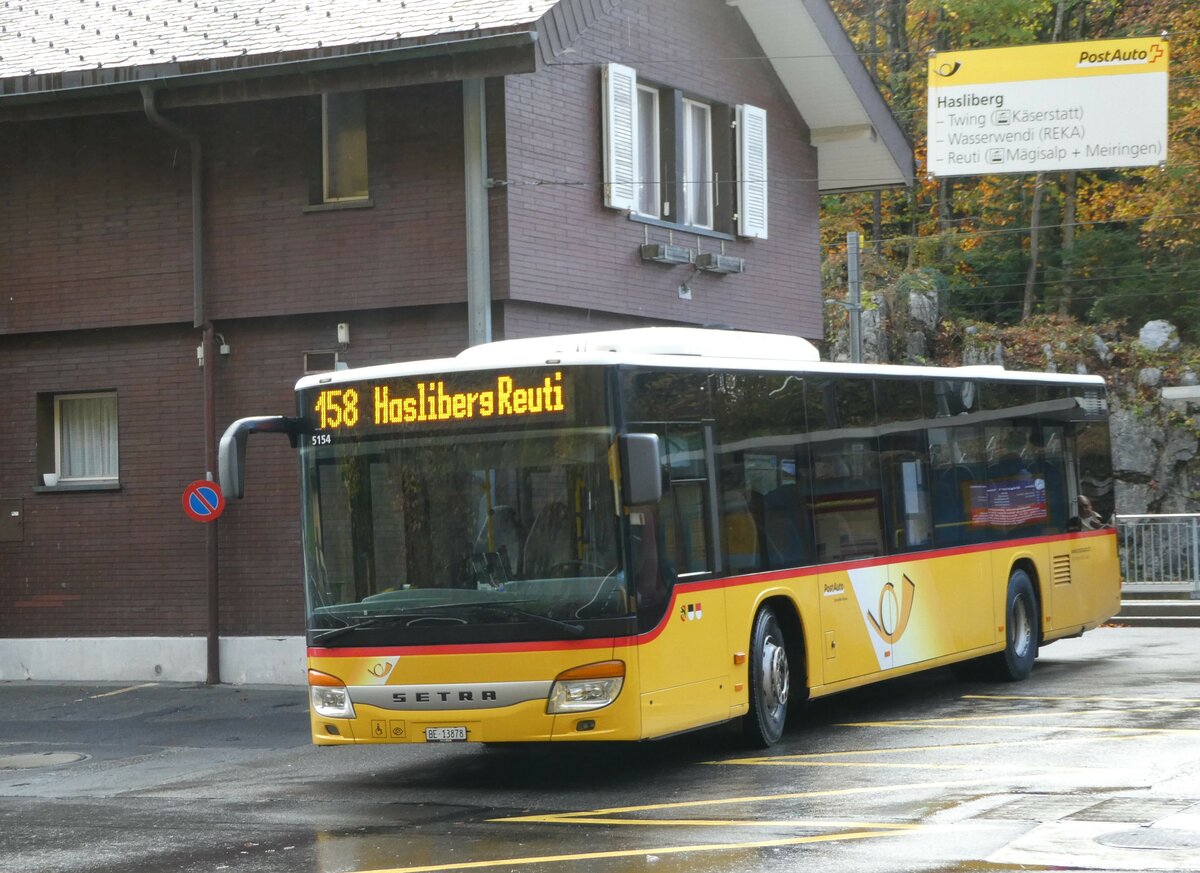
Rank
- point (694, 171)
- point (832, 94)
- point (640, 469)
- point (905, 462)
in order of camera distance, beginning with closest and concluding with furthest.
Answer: point (640, 469) < point (905, 462) < point (694, 171) < point (832, 94)

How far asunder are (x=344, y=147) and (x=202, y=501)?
148 inches

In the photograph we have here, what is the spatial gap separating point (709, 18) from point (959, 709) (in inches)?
384

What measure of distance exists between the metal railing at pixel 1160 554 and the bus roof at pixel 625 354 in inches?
505

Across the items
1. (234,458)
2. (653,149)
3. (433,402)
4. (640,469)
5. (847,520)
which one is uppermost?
(653,149)

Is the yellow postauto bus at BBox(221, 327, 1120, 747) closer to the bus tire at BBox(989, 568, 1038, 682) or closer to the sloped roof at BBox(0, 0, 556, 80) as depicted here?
the bus tire at BBox(989, 568, 1038, 682)

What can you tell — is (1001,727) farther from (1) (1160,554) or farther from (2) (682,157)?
(1) (1160,554)

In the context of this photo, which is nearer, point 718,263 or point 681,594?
point 681,594

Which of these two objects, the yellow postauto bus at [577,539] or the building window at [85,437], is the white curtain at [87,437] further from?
the yellow postauto bus at [577,539]

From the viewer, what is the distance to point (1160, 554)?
2484 centimetres

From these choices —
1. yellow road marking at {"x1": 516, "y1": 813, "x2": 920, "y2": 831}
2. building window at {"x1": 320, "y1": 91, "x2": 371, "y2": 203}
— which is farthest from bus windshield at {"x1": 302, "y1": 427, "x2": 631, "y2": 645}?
building window at {"x1": 320, "y1": 91, "x2": 371, "y2": 203}

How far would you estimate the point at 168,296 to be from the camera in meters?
18.4

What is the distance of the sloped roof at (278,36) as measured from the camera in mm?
16328

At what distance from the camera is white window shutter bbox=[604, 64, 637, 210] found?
1850 cm

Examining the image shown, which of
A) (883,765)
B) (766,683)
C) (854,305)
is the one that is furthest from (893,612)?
(854,305)
